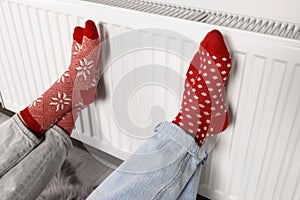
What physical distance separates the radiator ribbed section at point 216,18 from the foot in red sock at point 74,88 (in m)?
0.09

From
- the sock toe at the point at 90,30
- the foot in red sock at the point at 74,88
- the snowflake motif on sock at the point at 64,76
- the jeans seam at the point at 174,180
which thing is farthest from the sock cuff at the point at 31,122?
the jeans seam at the point at 174,180

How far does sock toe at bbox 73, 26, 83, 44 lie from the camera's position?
0.81 m

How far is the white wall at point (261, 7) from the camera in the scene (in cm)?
65

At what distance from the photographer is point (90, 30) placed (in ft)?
2.54

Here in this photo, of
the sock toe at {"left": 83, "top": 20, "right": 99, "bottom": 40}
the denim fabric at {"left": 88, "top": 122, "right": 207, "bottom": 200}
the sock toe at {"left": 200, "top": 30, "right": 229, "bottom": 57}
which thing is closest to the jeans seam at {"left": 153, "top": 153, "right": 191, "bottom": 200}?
the denim fabric at {"left": 88, "top": 122, "right": 207, "bottom": 200}

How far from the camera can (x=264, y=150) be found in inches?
28.0

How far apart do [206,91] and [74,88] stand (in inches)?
13.5

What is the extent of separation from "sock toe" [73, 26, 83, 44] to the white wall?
263mm

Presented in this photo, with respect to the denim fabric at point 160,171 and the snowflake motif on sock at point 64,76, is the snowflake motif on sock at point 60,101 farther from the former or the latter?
the denim fabric at point 160,171

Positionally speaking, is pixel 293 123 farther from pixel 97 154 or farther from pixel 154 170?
pixel 97 154

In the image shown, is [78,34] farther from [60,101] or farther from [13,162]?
[13,162]

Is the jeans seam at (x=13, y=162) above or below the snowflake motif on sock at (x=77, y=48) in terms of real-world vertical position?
below

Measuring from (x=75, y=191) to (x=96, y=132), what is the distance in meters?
0.17

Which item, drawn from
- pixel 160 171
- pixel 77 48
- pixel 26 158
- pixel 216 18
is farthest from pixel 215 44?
pixel 26 158
